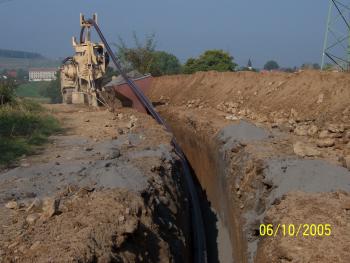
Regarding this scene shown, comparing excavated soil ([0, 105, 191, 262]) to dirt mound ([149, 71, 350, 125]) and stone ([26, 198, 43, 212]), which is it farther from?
dirt mound ([149, 71, 350, 125])

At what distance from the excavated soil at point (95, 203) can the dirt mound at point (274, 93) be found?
167 inches

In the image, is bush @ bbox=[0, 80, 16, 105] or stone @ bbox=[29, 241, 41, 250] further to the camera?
bush @ bbox=[0, 80, 16, 105]

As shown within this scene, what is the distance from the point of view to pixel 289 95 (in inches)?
560

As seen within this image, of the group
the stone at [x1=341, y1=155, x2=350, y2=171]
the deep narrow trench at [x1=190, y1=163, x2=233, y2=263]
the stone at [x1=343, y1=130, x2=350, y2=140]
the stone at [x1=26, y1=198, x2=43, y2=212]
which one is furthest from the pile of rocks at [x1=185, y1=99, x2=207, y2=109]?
the stone at [x1=26, y1=198, x2=43, y2=212]

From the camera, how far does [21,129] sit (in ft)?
37.8

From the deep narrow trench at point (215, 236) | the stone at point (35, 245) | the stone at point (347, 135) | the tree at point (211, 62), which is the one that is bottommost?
the deep narrow trench at point (215, 236)

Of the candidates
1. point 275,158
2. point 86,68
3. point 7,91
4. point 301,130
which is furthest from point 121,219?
point 86,68

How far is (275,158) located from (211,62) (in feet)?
89.9

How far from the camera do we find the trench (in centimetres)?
902

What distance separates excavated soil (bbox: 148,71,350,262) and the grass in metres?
4.25

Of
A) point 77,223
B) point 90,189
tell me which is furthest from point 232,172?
point 77,223

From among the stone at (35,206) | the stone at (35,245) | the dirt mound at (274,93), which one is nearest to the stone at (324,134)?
the dirt mound at (274,93)

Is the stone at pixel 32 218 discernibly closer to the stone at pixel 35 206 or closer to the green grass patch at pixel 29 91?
the stone at pixel 35 206

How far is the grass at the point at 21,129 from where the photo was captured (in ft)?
31.2
